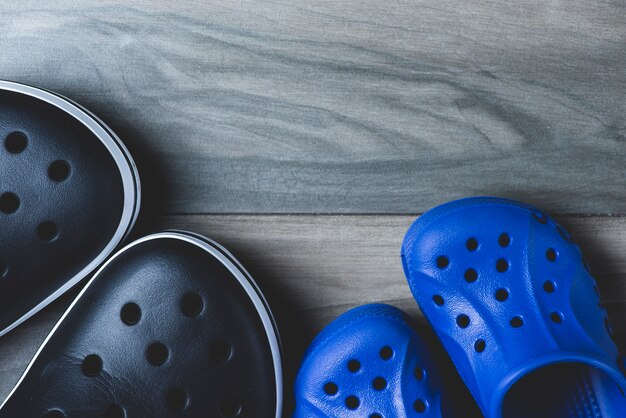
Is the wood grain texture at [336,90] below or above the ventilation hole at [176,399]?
above

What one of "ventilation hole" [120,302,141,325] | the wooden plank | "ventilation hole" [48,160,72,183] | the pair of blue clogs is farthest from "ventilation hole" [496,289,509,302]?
"ventilation hole" [48,160,72,183]

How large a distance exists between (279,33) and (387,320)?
1.31ft

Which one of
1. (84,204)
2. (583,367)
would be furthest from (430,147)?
(84,204)

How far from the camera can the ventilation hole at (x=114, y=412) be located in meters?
0.80

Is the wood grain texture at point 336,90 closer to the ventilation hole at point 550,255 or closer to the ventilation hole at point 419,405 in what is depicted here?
the ventilation hole at point 550,255

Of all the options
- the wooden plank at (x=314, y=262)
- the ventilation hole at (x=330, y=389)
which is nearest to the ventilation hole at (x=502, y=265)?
the wooden plank at (x=314, y=262)

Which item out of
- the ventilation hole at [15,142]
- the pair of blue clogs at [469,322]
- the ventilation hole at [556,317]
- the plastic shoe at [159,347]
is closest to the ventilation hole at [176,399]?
the plastic shoe at [159,347]

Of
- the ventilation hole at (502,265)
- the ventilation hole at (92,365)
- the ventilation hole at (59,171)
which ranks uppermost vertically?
the ventilation hole at (59,171)

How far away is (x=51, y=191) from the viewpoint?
794 mm

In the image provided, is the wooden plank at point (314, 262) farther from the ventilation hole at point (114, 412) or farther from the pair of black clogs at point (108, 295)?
the ventilation hole at point (114, 412)

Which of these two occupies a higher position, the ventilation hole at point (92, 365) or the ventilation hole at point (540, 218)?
the ventilation hole at point (540, 218)

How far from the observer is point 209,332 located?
800 millimetres

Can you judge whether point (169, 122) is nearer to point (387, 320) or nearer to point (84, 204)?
point (84, 204)

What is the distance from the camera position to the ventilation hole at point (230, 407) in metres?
0.81
